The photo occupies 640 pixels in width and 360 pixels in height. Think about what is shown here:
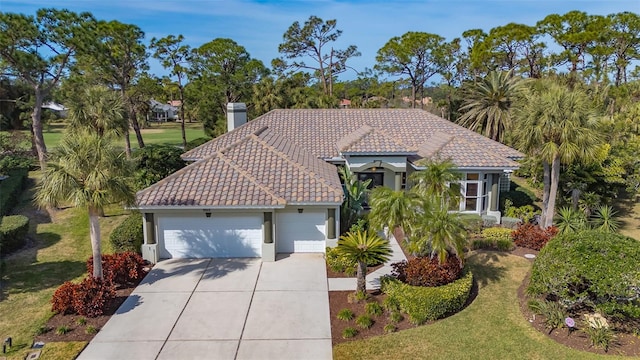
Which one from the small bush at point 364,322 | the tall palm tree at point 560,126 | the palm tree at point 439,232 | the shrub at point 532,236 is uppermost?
the tall palm tree at point 560,126

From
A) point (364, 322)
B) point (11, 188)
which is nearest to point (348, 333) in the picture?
point (364, 322)

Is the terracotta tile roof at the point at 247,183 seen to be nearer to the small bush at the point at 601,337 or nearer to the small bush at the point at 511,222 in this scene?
the small bush at the point at 511,222

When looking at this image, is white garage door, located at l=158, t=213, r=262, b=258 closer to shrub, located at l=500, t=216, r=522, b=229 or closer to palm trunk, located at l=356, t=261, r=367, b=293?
palm trunk, located at l=356, t=261, r=367, b=293

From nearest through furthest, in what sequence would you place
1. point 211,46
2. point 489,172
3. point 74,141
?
1. point 74,141
2. point 489,172
3. point 211,46

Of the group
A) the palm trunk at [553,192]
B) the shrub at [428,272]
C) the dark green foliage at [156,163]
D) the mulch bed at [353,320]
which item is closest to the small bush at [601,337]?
the shrub at [428,272]

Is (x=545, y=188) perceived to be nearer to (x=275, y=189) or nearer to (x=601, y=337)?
(x=601, y=337)

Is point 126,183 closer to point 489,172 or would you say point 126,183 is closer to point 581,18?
point 489,172

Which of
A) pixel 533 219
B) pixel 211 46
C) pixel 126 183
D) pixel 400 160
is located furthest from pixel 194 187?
pixel 211 46
